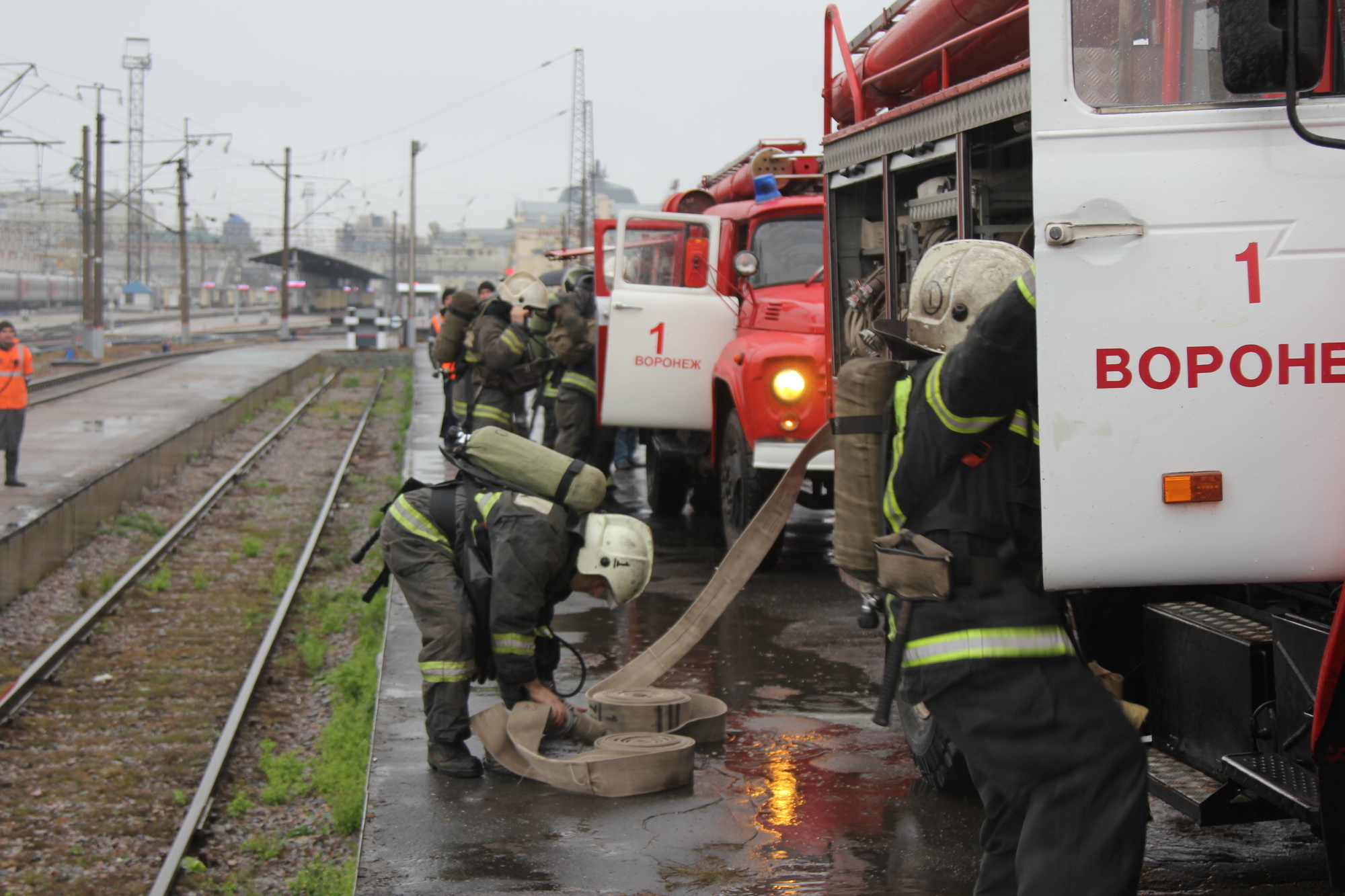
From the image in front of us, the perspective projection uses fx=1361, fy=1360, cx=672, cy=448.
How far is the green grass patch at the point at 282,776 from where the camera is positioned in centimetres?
589

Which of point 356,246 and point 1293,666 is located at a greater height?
point 356,246

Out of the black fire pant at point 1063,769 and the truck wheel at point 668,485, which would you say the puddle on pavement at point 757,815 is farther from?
the truck wheel at point 668,485

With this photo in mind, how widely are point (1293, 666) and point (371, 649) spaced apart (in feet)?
19.8

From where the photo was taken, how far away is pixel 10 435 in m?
13.6

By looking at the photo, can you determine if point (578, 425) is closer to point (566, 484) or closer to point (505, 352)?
point (505, 352)

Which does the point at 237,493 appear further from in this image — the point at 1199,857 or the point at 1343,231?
the point at 1343,231

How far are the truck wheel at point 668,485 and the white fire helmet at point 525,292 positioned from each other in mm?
1553

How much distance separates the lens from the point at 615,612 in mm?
8125

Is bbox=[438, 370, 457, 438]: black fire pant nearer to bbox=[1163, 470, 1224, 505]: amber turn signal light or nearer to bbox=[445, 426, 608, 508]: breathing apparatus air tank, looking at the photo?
bbox=[445, 426, 608, 508]: breathing apparatus air tank

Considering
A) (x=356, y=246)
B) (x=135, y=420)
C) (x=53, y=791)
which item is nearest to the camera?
(x=53, y=791)

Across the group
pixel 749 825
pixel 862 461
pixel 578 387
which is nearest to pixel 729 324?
pixel 578 387

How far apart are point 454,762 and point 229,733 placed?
6.67 ft

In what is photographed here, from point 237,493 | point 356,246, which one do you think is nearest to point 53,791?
point 237,493

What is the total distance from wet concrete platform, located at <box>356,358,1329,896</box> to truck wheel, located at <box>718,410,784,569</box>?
1.81m
